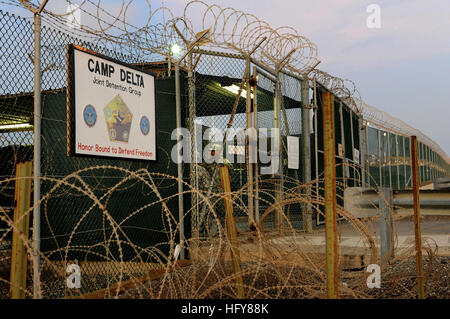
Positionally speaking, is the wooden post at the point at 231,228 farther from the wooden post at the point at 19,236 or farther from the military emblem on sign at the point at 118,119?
the military emblem on sign at the point at 118,119

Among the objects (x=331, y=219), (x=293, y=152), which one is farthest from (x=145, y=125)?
(x=293, y=152)

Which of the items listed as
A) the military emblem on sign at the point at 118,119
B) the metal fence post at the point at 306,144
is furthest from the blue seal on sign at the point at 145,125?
the metal fence post at the point at 306,144

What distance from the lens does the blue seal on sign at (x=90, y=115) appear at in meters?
4.54

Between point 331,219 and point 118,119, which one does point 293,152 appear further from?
point 331,219

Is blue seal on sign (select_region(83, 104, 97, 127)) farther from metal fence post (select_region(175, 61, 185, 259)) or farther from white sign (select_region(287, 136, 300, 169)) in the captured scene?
white sign (select_region(287, 136, 300, 169))

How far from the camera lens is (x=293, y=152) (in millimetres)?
9664

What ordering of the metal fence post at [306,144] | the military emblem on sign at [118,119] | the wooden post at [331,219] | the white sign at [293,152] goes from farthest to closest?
1. the metal fence post at [306,144]
2. the white sign at [293,152]
3. the military emblem on sign at [118,119]
4. the wooden post at [331,219]

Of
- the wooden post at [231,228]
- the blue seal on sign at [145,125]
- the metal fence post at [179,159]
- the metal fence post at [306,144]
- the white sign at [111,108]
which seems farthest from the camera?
the metal fence post at [306,144]

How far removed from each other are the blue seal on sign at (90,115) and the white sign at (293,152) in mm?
5529

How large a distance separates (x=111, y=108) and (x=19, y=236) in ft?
9.06

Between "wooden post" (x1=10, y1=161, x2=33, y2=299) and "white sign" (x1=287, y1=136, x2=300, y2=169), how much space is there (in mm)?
7473

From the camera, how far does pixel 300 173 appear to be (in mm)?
10188
